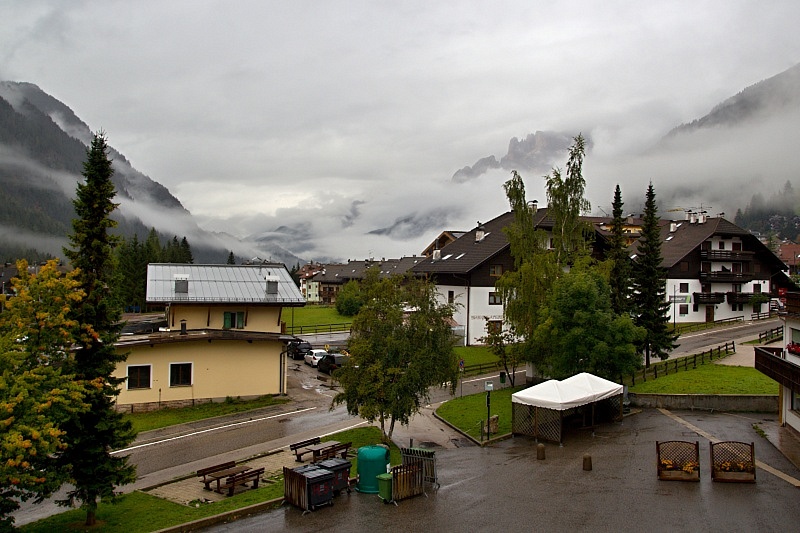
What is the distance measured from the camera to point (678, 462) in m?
19.2

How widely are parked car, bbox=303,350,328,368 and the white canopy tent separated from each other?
2143 cm

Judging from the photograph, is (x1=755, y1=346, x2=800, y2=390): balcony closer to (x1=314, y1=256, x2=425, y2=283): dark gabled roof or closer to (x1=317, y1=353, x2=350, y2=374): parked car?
(x1=317, y1=353, x2=350, y2=374): parked car

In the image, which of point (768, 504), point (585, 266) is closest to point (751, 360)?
point (585, 266)

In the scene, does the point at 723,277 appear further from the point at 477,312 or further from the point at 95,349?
the point at 95,349

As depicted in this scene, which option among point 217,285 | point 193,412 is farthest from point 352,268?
point 193,412

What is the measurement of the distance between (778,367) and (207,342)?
86.1 ft

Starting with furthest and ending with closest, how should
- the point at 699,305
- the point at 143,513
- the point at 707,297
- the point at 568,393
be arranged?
1. the point at 699,305
2. the point at 707,297
3. the point at 568,393
4. the point at 143,513

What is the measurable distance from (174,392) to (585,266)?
22.9 meters

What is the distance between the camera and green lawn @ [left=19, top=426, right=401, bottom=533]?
53.2ft

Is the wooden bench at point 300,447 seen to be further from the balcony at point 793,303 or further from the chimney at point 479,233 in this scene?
the chimney at point 479,233

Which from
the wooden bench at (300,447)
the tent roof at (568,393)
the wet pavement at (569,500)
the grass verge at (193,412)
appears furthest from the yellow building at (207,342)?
the tent roof at (568,393)

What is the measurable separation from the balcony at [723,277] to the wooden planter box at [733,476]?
5056cm

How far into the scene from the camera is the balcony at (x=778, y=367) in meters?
22.2

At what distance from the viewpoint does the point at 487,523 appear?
612 inches
